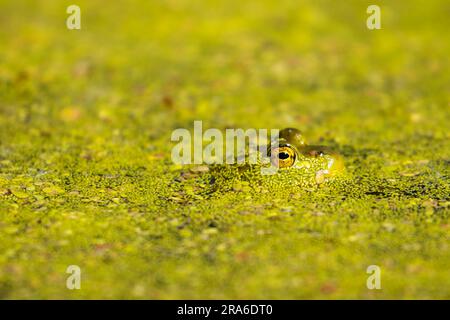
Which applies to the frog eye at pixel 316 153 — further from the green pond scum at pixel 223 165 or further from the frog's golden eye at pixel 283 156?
the frog's golden eye at pixel 283 156

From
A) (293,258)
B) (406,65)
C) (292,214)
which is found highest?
(406,65)

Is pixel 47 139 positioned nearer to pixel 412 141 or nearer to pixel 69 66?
pixel 69 66

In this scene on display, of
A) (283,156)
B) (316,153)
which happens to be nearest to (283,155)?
(283,156)

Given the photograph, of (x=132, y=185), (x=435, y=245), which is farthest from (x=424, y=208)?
(x=132, y=185)

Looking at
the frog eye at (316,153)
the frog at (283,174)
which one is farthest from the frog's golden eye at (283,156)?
the frog eye at (316,153)

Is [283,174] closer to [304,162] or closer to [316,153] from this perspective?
[304,162]

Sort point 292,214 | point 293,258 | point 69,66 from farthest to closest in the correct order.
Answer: point 69,66 → point 292,214 → point 293,258

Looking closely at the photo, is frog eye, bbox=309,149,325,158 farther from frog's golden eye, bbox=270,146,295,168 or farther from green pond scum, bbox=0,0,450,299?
frog's golden eye, bbox=270,146,295,168
